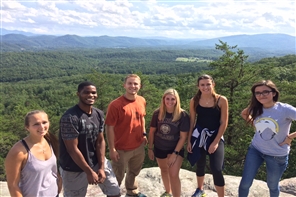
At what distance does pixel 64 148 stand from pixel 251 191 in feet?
13.2

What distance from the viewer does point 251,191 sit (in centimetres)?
511

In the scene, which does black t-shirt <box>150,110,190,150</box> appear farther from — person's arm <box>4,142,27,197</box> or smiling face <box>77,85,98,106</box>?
person's arm <box>4,142,27,197</box>

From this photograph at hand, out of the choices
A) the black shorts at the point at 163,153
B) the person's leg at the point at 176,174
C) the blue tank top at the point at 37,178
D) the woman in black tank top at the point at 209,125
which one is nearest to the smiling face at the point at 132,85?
the woman in black tank top at the point at 209,125

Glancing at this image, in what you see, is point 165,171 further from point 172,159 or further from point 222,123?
point 222,123

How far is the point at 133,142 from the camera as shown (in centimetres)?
421

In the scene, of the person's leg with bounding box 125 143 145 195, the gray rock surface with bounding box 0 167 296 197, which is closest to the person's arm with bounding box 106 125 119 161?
the person's leg with bounding box 125 143 145 195

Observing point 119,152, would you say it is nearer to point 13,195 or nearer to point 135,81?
point 135,81

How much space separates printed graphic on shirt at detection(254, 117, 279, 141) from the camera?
3456mm

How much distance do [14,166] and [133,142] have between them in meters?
2.01

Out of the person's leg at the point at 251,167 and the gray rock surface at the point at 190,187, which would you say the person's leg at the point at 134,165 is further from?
the person's leg at the point at 251,167

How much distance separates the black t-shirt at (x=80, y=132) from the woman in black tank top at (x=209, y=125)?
1.58 m

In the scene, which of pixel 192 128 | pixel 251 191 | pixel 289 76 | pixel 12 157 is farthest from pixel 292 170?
pixel 289 76

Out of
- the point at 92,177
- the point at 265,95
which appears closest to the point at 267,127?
the point at 265,95

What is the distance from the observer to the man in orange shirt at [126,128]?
4.01 m
